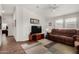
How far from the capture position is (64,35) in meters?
2.15

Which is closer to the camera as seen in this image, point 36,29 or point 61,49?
point 61,49

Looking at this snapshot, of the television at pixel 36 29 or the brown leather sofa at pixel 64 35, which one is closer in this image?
the brown leather sofa at pixel 64 35

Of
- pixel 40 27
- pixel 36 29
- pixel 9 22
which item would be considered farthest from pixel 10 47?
pixel 40 27

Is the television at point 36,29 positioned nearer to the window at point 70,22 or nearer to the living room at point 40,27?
the living room at point 40,27

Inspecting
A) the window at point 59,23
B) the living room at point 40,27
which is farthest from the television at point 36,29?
the window at point 59,23

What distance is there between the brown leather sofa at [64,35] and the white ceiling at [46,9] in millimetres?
436

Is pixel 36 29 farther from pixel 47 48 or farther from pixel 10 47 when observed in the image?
pixel 10 47

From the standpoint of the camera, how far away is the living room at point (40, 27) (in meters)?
2.10

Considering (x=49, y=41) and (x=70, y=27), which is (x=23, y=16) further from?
(x=70, y=27)

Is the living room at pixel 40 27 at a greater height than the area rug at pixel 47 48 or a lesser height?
greater

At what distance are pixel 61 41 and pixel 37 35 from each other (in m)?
0.61

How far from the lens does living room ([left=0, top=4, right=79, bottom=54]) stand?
6.89 feet

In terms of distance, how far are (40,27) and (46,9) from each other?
48cm
